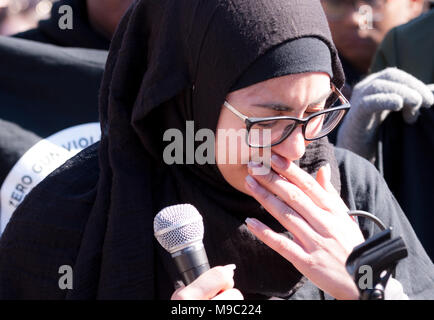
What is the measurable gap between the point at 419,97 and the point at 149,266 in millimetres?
1321

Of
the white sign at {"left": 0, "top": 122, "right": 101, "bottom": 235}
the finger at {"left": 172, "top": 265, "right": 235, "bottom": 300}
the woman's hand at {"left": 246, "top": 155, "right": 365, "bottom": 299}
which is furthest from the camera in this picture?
the white sign at {"left": 0, "top": 122, "right": 101, "bottom": 235}

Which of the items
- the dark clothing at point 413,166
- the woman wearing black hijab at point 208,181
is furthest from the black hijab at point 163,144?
the dark clothing at point 413,166

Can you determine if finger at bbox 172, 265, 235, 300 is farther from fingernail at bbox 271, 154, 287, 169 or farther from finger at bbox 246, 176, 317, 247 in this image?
fingernail at bbox 271, 154, 287, 169

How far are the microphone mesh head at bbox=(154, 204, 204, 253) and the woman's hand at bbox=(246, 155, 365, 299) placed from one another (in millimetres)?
213

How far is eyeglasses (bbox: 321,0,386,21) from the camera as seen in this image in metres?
3.83

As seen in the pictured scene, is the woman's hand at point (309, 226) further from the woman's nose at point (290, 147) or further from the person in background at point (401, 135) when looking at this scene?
the person in background at point (401, 135)

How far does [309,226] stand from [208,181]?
0.43m

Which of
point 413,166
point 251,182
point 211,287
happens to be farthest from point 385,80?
point 211,287

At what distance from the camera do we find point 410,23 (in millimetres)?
3318

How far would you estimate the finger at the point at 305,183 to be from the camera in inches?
70.8

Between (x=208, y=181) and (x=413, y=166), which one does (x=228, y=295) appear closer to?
(x=208, y=181)

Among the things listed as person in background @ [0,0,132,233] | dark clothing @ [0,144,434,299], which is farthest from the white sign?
dark clothing @ [0,144,434,299]

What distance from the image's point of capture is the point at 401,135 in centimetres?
282
